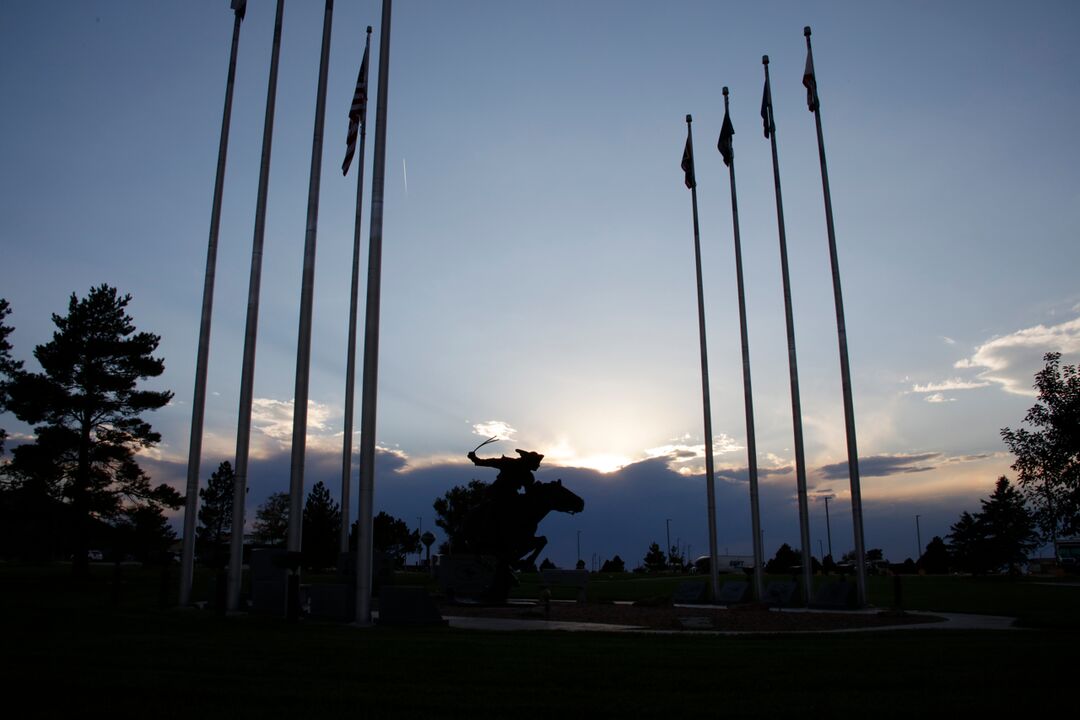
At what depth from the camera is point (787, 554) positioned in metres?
96.1

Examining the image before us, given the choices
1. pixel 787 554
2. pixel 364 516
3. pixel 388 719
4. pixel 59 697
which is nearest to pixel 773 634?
pixel 364 516

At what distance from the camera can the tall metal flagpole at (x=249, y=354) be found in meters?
18.4

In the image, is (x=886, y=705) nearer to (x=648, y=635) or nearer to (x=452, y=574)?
(x=648, y=635)

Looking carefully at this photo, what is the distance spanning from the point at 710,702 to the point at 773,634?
365 inches

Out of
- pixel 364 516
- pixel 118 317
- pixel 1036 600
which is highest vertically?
pixel 118 317

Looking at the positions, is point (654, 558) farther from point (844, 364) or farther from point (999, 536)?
point (844, 364)

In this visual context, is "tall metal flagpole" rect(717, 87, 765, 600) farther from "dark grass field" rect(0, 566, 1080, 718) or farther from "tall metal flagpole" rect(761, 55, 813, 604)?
"dark grass field" rect(0, 566, 1080, 718)

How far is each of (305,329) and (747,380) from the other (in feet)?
50.2

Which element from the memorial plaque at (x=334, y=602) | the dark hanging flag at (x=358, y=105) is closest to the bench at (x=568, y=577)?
the memorial plaque at (x=334, y=602)

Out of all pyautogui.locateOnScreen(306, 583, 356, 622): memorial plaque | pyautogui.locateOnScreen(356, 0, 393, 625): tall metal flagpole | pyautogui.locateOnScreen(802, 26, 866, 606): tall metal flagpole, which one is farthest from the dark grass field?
pyautogui.locateOnScreen(802, 26, 866, 606): tall metal flagpole

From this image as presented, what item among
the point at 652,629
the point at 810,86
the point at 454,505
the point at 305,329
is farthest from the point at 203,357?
the point at 454,505

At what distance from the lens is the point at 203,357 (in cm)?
2111

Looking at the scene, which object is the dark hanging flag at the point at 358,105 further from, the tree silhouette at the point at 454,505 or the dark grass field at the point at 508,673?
the tree silhouette at the point at 454,505

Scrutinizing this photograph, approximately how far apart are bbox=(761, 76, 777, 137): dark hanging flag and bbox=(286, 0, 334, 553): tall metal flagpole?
14803 millimetres
